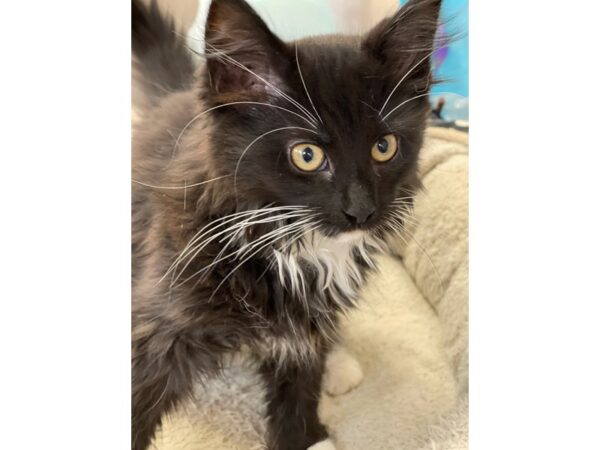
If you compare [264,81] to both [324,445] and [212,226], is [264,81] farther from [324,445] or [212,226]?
[324,445]

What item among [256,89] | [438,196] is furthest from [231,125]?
[438,196]

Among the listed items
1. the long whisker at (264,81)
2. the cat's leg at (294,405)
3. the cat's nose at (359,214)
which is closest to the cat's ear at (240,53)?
the long whisker at (264,81)

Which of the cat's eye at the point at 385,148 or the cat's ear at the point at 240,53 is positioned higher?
the cat's ear at the point at 240,53

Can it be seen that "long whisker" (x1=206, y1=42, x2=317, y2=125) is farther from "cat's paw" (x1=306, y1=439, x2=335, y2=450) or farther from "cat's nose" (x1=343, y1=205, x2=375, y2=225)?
"cat's paw" (x1=306, y1=439, x2=335, y2=450)

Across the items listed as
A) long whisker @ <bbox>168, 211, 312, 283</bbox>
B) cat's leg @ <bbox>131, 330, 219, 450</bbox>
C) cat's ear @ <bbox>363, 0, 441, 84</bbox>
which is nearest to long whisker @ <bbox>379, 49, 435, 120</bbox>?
cat's ear @ <bbox>363, 0, 441, 84</bbox>

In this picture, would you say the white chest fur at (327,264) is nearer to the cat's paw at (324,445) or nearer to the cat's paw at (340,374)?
the cat's paw at (340,374)

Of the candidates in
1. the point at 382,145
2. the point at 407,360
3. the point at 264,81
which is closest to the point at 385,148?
the point at 382,145
